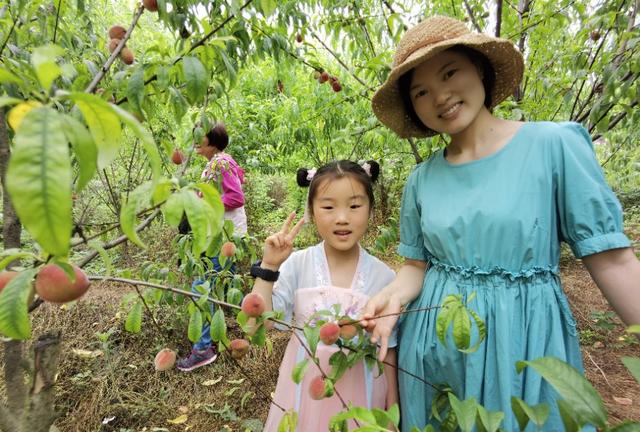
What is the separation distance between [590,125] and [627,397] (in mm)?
1627

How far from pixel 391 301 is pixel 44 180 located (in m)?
0.83

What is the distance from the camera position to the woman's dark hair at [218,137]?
2055mm

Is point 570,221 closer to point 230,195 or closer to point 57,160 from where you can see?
point 57,160

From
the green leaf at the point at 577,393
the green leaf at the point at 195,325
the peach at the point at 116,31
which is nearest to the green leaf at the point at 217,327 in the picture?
the green leaf at the point at 195,325

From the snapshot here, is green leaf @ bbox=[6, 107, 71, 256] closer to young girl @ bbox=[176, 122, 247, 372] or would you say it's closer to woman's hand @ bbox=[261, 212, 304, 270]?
woman's hand @ bbox=[261, 212, 304, 270]

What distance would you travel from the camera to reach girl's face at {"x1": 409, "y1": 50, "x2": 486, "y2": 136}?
Result: 907 millimetres

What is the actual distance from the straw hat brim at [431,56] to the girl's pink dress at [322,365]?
45 cm

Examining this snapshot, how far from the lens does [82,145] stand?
0.34m

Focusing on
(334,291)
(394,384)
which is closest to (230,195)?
(334,291)

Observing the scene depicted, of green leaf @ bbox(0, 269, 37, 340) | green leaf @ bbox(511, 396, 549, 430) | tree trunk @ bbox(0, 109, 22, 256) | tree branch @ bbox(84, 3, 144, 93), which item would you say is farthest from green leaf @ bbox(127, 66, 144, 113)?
green leaf @ bbox(511, 396, 549, 430)

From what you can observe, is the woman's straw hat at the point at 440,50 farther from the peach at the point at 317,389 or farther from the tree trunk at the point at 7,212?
the tree trunk at the point at 7,212

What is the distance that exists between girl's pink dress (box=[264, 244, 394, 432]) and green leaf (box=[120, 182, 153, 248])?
74 centimetres

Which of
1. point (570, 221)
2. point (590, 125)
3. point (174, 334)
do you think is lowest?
point (174, 334)

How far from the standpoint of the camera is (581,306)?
3129 mm
